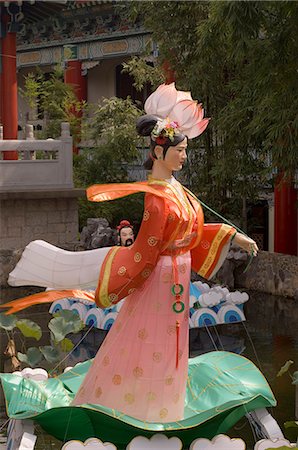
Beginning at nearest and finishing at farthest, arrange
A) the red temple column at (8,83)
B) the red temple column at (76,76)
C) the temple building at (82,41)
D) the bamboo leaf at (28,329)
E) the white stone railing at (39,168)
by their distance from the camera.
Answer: the bamboo leaf at (28,329) < the white stone railing at (39,168) < the red temple column at (8,83) < the temple building at (82,41) < the red temple column at (76,76)

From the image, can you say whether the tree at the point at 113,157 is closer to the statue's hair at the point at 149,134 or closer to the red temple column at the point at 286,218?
the red temple column at the point at 286,218

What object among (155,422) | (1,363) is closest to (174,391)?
(155,422)

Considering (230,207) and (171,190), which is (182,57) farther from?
(171,190)

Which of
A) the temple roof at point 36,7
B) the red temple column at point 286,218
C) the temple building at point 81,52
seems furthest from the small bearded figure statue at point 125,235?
the temple roof at point 36,7

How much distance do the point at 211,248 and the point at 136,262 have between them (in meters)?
0.57

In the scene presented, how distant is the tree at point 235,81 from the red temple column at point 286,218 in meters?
0.39

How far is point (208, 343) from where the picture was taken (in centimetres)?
1005

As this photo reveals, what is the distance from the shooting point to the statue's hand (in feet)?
17.5

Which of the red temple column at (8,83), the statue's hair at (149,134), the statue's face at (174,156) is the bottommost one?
the statue's face at (174,156)

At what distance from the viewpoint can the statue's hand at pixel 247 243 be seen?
5.33 metres

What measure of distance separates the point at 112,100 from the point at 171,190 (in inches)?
445

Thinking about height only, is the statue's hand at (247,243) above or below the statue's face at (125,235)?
above

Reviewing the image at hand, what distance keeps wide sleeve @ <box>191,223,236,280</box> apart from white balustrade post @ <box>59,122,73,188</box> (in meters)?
9.45

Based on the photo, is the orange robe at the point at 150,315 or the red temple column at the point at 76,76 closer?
the orange robe at the point at 150,315
